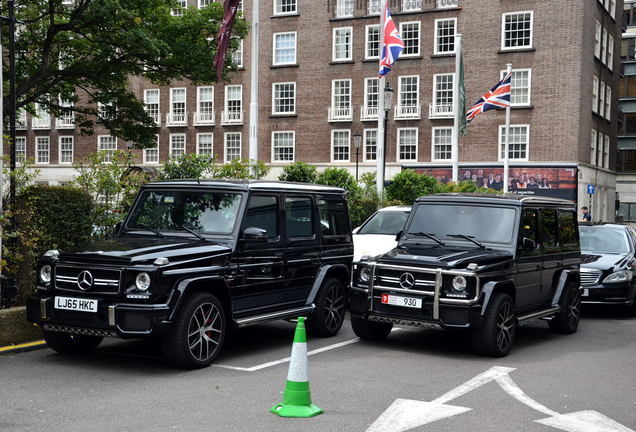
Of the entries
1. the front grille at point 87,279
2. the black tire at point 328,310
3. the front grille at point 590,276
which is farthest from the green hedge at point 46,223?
the front grille at point 590,276

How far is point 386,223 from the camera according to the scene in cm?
1483

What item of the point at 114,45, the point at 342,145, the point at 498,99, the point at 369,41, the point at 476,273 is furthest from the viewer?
the point at 342,145

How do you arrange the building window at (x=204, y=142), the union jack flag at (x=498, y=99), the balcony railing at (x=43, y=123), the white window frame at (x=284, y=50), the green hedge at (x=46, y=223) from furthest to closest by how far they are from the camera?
1. the balcony railing at (x=43, y=123)
2. the building window at (x=204, y=142)
3. the white window frame at (x=284, y=50)
4. the union jack flag at (x=498, y=99)
5. the green hedge at (x=46, y=223)

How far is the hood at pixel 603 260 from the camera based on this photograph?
13.0 meters

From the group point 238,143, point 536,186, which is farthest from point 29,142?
point 536,186

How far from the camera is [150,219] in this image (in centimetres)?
887

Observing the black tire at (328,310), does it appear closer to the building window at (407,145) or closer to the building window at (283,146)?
the building window at (407,145)

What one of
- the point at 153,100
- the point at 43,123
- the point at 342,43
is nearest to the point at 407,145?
the point at 342,43

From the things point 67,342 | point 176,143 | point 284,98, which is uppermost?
point 284,98

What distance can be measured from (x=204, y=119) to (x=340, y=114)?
956 cm

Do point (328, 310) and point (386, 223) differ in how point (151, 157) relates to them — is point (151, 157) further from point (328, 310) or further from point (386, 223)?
point (328, 310)

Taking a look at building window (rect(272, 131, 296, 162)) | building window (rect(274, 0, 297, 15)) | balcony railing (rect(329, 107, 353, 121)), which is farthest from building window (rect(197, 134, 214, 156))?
building window (rect(274, 0, 297, 15))

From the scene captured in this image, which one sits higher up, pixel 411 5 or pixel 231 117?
pixel 411 5

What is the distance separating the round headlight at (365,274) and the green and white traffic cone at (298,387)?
325 centimetres
